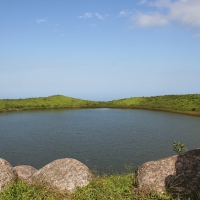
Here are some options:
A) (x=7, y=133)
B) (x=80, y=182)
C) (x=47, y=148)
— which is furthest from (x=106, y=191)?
(x=7, y=133)

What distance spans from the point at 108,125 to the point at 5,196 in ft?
154

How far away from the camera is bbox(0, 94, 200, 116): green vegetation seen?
8512 centimetres

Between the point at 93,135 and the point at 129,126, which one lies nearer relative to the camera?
the point at 93,135

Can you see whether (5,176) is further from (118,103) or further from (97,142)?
(118,103)

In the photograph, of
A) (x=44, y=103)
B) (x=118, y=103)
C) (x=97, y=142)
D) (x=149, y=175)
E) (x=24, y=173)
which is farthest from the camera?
(x=118, y=103)

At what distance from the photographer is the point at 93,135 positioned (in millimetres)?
45719

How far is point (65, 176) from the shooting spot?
12.5 metres

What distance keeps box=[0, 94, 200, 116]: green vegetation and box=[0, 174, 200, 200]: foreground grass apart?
72.1 metres

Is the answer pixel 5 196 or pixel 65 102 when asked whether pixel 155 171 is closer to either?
pixel 5 196

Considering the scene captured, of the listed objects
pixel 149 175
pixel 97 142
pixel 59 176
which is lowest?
pixel 97 142

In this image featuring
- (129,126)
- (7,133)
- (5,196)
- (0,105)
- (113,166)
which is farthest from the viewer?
(0,105)

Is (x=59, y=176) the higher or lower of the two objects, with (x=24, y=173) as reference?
higher

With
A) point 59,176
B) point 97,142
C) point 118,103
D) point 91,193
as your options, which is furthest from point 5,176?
point 118,103

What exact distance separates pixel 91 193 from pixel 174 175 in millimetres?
4275
